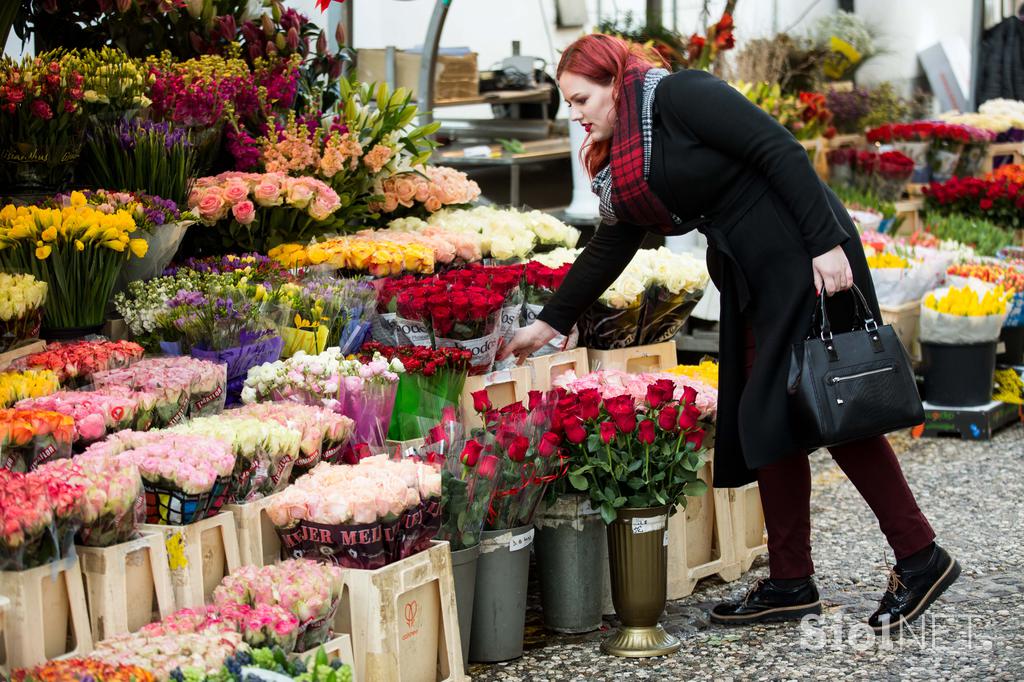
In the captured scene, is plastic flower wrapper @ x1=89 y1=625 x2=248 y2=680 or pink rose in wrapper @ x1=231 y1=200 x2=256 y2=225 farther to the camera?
pink rose in wrapper @ x1=231 y1=200 x2=256 y2=225

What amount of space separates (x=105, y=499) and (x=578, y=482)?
3.91ft

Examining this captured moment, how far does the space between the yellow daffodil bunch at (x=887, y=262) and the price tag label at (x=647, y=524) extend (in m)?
3.21

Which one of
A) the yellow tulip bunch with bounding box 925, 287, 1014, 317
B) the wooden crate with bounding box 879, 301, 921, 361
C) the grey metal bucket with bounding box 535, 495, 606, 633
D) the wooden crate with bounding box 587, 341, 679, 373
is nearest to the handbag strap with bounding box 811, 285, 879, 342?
the grey metal bucket with bounding box 535, 495, 606, 633

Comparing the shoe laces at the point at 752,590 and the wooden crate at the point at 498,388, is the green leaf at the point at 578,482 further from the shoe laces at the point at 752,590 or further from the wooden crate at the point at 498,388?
the shoe laces at the point at 752,590

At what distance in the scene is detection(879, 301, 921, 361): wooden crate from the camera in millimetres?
6043

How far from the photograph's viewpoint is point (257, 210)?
416cm

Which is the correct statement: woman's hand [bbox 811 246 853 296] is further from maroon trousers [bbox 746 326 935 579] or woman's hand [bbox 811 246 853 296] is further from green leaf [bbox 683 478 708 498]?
green leaf [bbox 683 478 708 498]

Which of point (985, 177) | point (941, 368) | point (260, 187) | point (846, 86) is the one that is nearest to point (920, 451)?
point (941, 368)

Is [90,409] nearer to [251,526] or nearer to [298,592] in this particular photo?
[251,526]

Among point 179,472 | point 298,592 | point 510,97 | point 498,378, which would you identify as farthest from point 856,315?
point 510,97

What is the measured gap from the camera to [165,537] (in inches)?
99.2

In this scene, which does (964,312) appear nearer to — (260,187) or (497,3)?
(260,187)

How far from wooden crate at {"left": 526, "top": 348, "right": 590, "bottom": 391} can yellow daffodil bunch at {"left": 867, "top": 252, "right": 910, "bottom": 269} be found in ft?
8.10

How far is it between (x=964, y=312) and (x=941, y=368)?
0.29 meters
